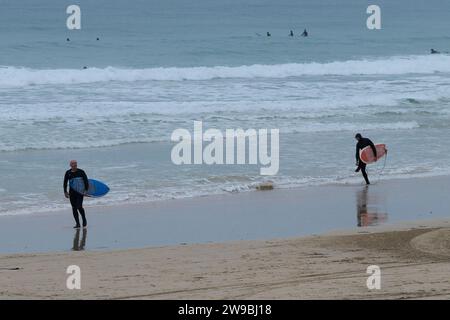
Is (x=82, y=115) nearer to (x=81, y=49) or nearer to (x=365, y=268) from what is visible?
(x=365, y=268)

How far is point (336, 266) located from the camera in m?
11.7

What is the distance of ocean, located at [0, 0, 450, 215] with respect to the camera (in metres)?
19.9

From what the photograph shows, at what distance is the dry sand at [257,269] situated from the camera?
10062 millimetres

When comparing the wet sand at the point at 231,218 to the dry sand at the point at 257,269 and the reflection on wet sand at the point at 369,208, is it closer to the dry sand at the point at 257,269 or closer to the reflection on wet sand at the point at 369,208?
the reflection on wet sand at the point at 369,208

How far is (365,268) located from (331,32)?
58722 mm

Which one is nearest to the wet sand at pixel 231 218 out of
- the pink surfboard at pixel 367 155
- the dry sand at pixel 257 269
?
the dry sand at pixel 257 269

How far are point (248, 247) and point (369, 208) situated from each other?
160 inches

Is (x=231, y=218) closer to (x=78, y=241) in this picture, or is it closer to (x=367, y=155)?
(x=78, y=241)

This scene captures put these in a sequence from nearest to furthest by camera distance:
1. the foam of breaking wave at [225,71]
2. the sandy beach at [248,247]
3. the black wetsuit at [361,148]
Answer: the sandy beach at [248,247] → the black wetsuit at [361,148] → the foam of breaking wave at [225,71]

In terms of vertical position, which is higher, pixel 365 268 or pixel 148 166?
pixel 148 166

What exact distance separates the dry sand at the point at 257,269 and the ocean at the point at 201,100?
4.17 metres

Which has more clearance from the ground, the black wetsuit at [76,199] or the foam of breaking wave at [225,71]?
the foam of breaking wave at [225,71]

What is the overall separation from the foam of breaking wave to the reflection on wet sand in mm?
21733

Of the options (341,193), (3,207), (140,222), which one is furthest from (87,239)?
(341,193)
